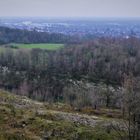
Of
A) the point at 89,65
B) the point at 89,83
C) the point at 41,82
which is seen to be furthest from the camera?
the point at 89,65

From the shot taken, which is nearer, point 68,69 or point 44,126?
point 44,126

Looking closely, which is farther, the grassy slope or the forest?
the forest

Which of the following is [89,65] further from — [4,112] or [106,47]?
[4,112]

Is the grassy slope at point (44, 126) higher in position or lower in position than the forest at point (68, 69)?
higher

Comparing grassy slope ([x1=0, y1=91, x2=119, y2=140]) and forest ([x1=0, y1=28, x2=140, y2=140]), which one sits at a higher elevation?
grassy slope ([x1=0, y1=91, x2=119, y2=140])

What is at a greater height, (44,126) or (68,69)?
(44,126)

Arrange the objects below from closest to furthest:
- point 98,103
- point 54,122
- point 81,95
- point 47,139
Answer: point 47,139, point 54,122, point 98,103, point 81,95

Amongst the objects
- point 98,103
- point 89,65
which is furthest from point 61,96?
point 89,65

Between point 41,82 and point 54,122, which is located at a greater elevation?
point 54,122
